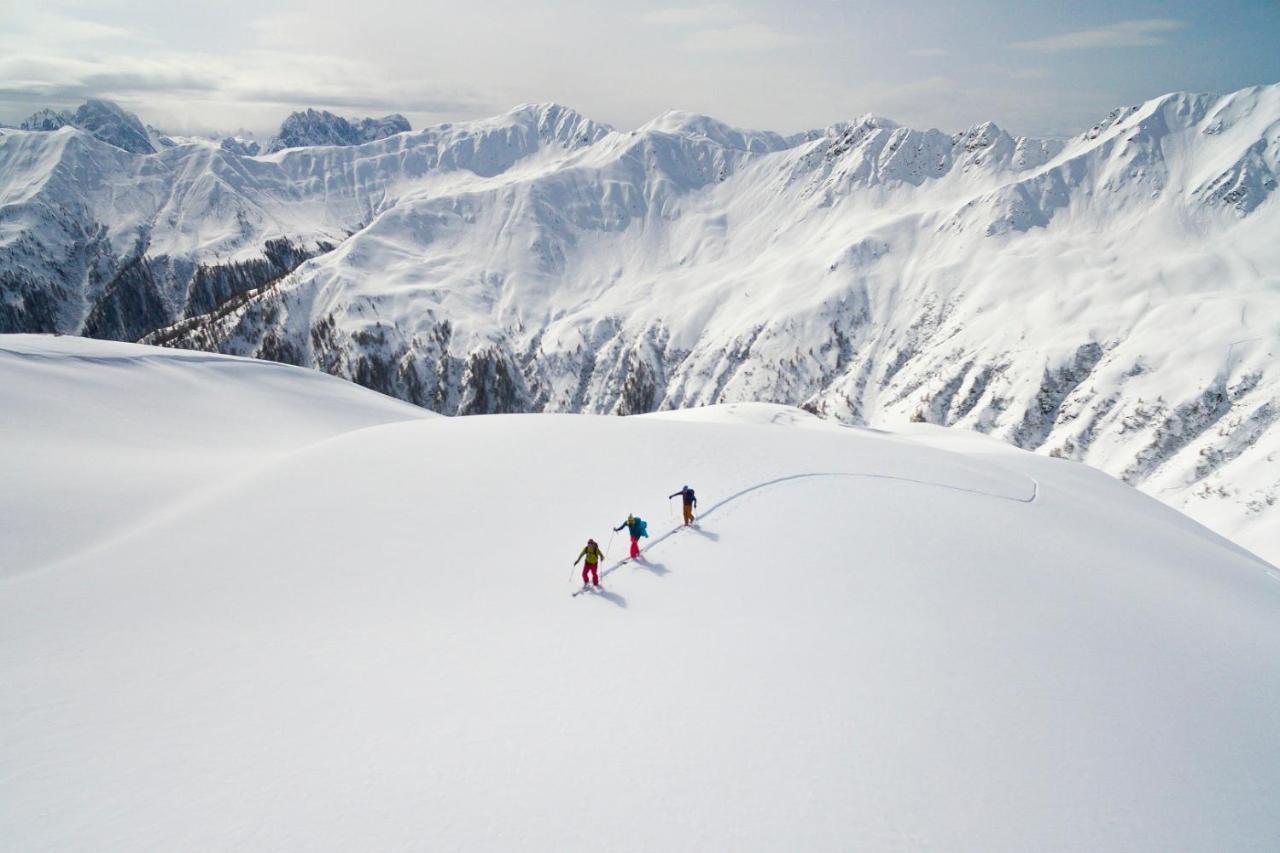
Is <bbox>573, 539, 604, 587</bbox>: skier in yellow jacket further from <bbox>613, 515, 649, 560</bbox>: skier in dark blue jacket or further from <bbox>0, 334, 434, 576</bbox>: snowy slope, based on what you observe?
<bbox>0, 334, 434, 576</bbox>: snowy slope

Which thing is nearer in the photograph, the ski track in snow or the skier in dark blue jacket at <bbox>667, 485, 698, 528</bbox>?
the ski track in snow

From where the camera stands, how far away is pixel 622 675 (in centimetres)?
1351

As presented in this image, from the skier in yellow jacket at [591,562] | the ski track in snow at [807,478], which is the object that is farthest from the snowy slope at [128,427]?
the ski track in snow at [807,478]

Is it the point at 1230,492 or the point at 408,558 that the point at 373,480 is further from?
the point at 1230,492

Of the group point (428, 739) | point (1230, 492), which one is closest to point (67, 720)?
point (428, 739)

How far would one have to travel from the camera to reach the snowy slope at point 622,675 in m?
10.3

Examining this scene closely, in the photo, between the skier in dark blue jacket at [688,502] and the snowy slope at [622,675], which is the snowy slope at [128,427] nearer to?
the snowy slope at [622,675]

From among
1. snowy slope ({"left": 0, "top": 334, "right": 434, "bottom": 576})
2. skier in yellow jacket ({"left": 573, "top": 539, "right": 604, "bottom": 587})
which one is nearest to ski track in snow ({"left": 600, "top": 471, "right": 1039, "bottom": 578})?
skier in yellow jacket ({"left": 573, "top": 539, "right": 604, "bottom": 587})

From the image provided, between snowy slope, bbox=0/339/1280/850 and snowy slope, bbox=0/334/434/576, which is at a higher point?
snowy slope, bbox=0/339/1280/850

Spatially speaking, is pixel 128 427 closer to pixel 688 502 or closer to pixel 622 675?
pixel 688 502

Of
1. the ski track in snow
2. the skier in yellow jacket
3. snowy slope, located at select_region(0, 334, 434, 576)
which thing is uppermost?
the skier in yellow jacket

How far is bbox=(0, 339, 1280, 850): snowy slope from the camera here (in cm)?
1026

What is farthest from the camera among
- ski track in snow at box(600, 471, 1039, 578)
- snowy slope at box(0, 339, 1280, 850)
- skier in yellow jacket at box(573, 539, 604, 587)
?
ski track in snow at box(600, 471, 1039, 578)

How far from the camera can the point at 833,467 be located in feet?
94.4
